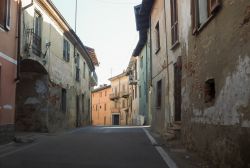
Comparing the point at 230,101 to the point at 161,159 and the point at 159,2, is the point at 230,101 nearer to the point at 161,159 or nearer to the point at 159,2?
the point at 161,159

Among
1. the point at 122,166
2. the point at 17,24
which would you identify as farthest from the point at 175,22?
the point at 122,166

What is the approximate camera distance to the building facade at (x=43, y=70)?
16.5 m

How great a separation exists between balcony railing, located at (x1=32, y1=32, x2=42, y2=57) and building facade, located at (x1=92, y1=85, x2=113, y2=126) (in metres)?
52.3

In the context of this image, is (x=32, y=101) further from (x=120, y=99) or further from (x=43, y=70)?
(x=120, y=99)

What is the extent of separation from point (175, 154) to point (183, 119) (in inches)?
85.3

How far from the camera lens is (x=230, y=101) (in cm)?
731

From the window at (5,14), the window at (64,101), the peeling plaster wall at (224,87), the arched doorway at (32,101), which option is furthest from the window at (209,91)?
the window at (64,101)

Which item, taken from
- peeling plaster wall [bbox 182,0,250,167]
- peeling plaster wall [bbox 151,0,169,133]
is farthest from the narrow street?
peeling plaster wall [bbox 151,0,169,133]

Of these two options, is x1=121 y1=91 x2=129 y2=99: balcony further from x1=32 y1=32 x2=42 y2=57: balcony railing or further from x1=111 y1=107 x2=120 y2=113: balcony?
x1=32 y1=32 x2=42 y2=57: balcony railing

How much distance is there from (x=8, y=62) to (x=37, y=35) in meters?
4.59

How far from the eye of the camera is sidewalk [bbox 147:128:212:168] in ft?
27.7

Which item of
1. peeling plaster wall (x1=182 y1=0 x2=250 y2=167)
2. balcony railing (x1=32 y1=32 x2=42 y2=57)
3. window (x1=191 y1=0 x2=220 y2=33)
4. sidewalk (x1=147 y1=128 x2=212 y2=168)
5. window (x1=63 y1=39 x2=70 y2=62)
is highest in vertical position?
window (x1=63 y1=39 x2=70 y2=62)

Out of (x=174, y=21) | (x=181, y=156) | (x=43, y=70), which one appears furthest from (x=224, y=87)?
(x=43, y=70)

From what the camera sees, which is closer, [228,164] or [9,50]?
[228,164]
